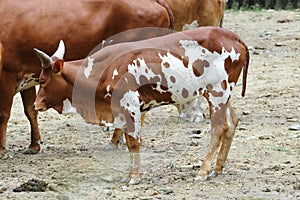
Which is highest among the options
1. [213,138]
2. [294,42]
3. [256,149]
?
[213,138]

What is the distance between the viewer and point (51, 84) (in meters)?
7.82

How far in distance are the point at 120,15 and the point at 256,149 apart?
6.34ft

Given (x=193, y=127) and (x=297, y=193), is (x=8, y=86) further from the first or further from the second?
(x=297, y=193)

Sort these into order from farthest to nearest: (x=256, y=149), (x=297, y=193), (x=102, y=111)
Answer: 1. (x=256, y=149)
2. (x=102, y=111)
3. (x=297, y=193)

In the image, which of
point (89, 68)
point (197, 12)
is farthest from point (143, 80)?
point (197, 12)

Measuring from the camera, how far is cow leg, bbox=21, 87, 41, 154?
31.0ft

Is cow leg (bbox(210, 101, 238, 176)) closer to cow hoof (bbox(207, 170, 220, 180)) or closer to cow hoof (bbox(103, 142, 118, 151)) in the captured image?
cow hoof (bbox(207, 170, 220, 180))

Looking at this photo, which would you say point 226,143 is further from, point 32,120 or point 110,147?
point 32,120

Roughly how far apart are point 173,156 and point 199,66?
144 cm

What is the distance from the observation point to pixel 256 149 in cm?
902

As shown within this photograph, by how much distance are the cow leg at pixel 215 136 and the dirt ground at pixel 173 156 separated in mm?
120

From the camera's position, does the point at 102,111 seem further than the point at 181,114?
No

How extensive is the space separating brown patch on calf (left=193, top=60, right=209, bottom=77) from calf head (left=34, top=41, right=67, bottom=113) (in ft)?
3.67

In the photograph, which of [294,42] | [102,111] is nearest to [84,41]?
[102,111]
